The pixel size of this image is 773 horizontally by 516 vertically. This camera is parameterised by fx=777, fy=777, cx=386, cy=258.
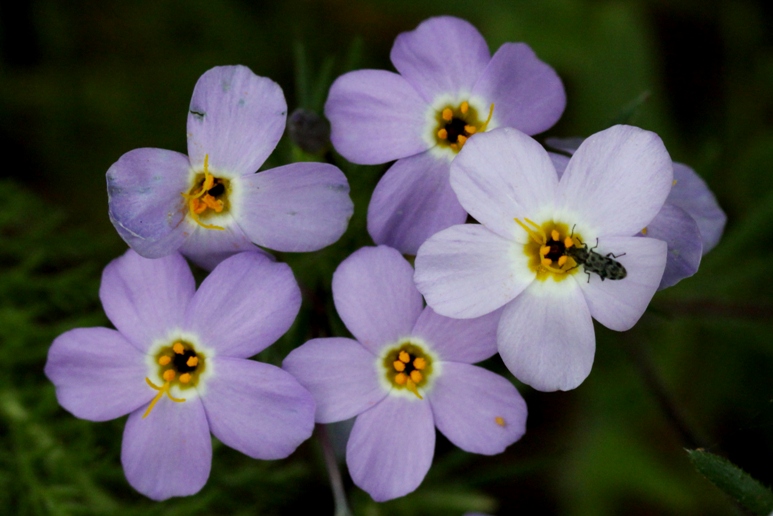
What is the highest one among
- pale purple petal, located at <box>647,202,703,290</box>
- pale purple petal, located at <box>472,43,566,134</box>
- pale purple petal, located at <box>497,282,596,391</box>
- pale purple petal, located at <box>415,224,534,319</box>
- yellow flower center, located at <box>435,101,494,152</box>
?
pale purple petal, located at <box>472,43,566,134</box>

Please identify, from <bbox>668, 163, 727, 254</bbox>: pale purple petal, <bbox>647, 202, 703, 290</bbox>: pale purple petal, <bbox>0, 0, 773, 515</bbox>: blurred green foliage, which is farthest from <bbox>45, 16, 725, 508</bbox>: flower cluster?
<bbox>0, 0, 773, 515</bbox>: blurred green foliage

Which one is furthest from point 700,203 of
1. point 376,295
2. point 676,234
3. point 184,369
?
point 184,369

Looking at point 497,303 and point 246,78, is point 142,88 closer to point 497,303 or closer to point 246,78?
point 246,78

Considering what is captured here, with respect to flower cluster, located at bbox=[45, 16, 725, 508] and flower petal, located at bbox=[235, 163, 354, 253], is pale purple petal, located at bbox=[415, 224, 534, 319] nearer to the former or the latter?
flower cluster, located at bbox=[45, 16, 725, 508]

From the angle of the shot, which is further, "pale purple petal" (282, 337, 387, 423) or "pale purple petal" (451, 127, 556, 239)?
"pale purple petal" (282, 337, 387, 423)

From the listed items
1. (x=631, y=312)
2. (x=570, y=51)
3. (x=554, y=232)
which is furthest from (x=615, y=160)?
(x=570, y=51)

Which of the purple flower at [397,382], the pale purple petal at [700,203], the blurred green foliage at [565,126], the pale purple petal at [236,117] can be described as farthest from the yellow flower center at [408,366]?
the blurred green foliage at [565,126]
